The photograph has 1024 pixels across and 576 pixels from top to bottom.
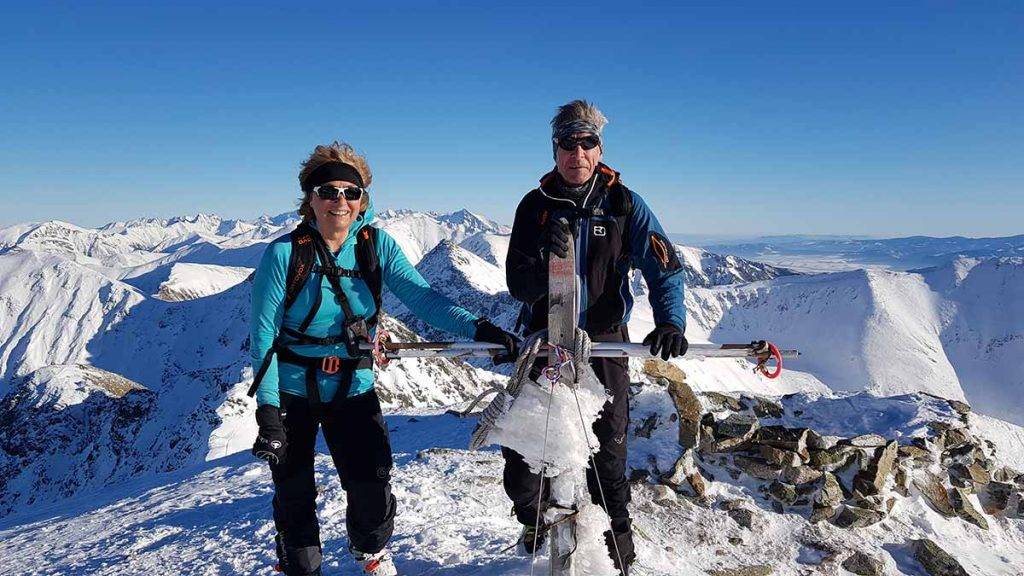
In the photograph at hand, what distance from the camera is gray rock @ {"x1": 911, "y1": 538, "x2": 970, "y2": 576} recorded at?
7.36 m

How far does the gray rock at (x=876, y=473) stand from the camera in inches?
338

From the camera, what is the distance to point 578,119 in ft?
14.6

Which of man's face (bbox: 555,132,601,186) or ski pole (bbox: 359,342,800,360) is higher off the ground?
man's face (bbox: 555,132,601,186)

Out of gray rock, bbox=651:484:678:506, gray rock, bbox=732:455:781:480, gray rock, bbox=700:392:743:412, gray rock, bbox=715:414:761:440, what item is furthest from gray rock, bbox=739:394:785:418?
gray rock, bbox=651:484:678:506

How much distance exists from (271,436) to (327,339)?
2.80 feet

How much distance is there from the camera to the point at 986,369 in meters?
153

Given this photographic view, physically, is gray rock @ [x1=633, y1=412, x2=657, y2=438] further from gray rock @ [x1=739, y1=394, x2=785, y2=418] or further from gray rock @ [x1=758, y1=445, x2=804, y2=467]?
gray rock @ [x1=739, y1=394, x2=785, y2=418]

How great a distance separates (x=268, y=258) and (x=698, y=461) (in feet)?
24.9

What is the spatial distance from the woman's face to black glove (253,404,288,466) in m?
1.56

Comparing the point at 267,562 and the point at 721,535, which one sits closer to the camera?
the point at 267,562

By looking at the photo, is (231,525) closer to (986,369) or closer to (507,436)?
(507,436)

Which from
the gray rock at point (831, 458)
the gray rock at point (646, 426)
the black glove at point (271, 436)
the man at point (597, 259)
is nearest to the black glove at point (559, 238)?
the man at point (597, 259)

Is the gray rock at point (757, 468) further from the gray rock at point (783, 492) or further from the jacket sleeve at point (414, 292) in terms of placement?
the jacket sleeve at point (414, 292)

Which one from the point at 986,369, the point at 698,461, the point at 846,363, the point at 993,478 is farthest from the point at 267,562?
the point at 986,369
